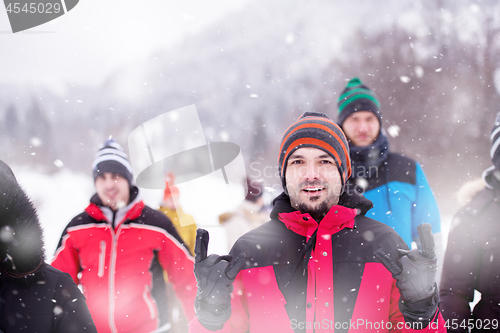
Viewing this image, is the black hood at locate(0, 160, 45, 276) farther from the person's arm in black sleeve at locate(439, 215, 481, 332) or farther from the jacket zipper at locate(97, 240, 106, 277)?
the person's arm in black sleeve at locate(439, 215, 481, 332)

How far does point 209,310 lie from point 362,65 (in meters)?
16.2

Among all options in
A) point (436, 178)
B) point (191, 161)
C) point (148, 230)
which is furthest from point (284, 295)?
point (436, 178)

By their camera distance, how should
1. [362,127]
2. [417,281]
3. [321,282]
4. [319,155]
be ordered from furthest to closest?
[362,127] < [319,155] < [321,282] < [417,281]

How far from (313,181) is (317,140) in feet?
0.95

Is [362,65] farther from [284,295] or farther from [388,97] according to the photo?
[284,295]

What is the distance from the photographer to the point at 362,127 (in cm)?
309

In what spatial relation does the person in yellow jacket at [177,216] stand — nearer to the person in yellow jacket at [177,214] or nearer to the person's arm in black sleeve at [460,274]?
the person in yellow jacket at [177,214]

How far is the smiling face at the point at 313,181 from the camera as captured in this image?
5.50 ft

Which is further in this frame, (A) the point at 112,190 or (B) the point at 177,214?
(B) the point at 177,214

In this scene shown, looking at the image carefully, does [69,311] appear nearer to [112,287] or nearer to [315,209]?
[112,287]

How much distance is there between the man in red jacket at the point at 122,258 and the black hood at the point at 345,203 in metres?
1.55

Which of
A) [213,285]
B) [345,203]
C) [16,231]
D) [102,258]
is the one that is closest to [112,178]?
[102,258]

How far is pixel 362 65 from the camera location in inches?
619

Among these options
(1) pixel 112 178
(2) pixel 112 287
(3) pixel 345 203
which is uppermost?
(1) pixel 112 178
